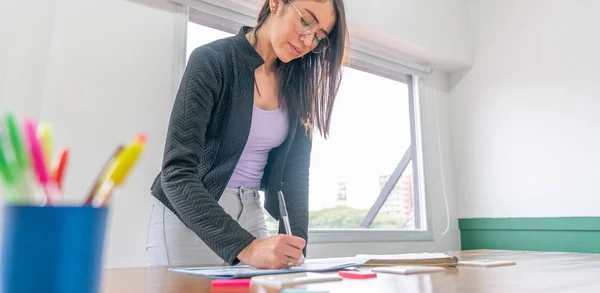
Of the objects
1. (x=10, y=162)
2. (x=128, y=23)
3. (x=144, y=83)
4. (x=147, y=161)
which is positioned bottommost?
(x=10, y=162)

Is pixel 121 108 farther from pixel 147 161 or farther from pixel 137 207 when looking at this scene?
pixel 137 207

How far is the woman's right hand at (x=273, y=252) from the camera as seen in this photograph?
0.85 metres

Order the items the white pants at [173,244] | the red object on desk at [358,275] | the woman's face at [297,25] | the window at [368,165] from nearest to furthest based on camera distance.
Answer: the red object on desk at [358,275] < the white pants at [173,244] < the woman's face at [297,25] < the window at [368,165]

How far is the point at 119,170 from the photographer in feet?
1.07

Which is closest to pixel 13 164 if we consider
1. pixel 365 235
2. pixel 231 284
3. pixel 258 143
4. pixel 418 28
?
pixel 231 284

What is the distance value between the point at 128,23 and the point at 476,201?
7.12 ft

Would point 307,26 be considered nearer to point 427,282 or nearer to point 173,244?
point 173,244

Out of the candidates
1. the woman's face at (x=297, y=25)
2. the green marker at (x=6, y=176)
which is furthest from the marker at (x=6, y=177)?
the woman's face at (x=297, y=25)

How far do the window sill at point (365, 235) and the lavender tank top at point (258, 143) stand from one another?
0.79 m

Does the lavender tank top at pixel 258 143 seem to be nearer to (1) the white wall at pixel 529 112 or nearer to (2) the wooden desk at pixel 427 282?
(2) the wooden desk at pixel 427 282

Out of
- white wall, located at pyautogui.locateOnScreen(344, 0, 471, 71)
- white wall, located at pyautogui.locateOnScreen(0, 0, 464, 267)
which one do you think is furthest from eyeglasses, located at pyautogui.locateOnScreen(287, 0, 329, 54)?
white wall, located at pyautogui.locateOnScreen(344, 0, 471, 71)

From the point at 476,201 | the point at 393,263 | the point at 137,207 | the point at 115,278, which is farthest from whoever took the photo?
the point at 476,201

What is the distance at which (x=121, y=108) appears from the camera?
1706mm

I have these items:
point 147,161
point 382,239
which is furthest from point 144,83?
point 382,239
